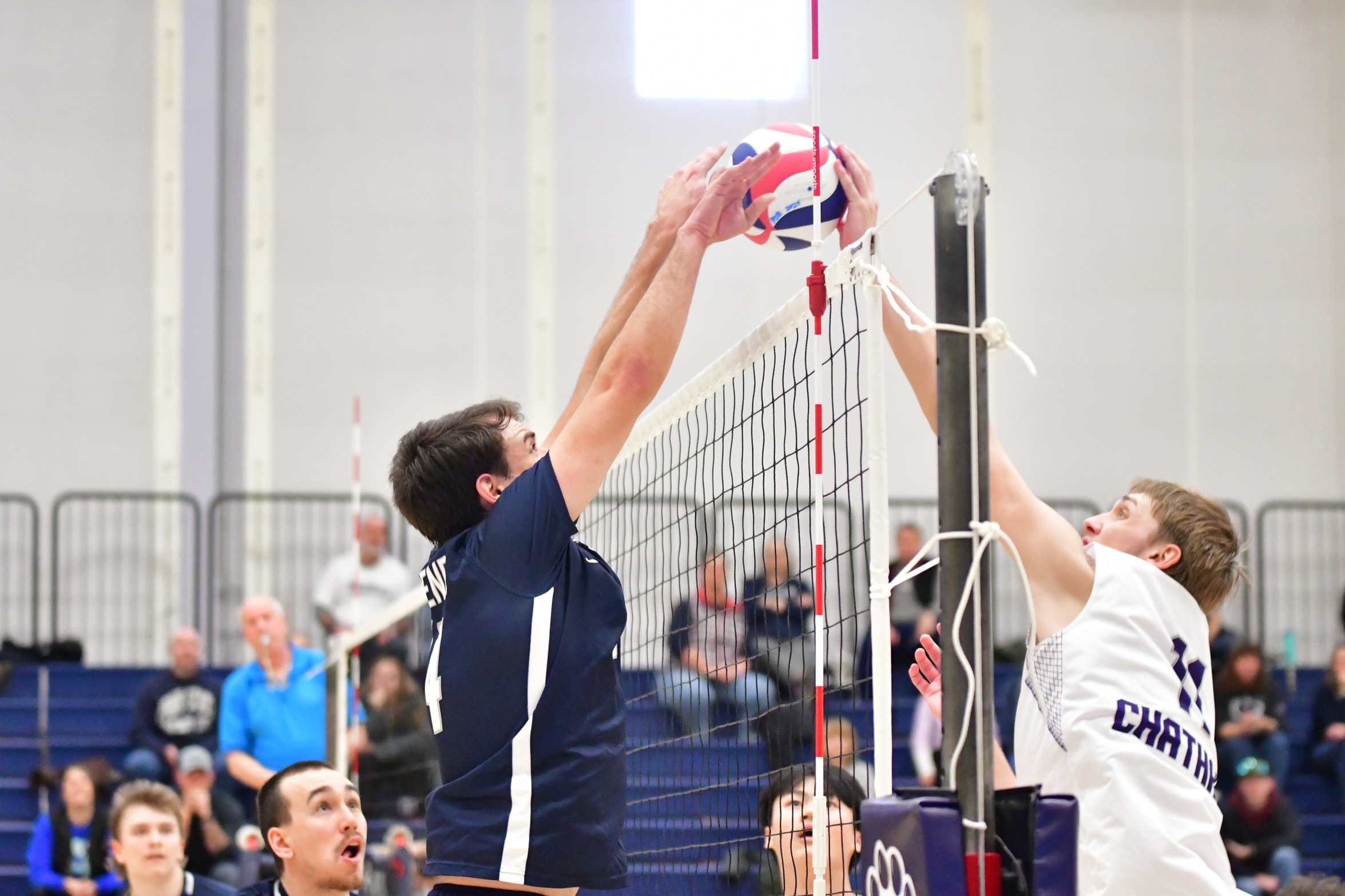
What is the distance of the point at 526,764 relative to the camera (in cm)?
283

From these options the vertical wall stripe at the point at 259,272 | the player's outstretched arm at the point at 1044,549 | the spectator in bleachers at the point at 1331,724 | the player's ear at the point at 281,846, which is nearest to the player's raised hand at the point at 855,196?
the player's outstretched arm at the point at 1044,549

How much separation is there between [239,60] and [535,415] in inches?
166

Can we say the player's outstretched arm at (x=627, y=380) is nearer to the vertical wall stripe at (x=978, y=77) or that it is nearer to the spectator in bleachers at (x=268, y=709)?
the spectator in bleachers at (x=268, y=709)

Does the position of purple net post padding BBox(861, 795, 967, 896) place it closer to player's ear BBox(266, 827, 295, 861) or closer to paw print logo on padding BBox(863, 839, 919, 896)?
paw print logo on padding BBox(863, 839, 919, 896)

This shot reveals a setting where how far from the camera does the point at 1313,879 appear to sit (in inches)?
154

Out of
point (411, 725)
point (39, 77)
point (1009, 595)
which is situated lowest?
point (411, 725)

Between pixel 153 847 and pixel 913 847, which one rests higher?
pixel 913 847

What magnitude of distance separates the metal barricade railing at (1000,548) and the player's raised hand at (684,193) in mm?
9524

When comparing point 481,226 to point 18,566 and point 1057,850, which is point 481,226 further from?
point 1057,850

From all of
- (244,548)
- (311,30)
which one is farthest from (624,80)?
(244,548)

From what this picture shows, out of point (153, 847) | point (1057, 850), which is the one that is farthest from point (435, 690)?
point (153, 847)

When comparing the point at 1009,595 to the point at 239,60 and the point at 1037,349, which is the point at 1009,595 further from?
the point at 239,60

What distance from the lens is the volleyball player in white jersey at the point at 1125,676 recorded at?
2.78 meters

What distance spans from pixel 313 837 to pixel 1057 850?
331 centimetres
